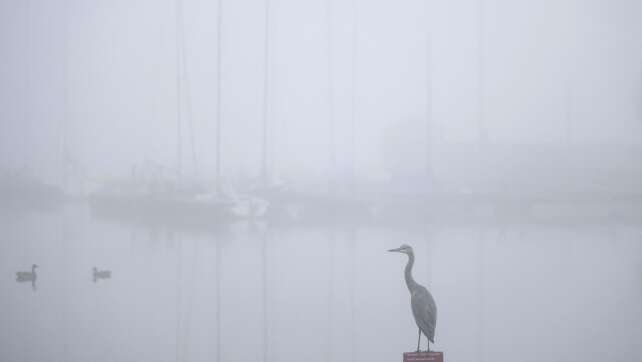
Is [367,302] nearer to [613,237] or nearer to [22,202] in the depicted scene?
[613,237]

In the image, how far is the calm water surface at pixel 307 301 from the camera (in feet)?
19.4

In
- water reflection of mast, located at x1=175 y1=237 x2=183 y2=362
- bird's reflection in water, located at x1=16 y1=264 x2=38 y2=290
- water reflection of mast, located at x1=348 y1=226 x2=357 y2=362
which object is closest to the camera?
water reflection of mast, located at x1=348 y1=226 x2=357 y2=362

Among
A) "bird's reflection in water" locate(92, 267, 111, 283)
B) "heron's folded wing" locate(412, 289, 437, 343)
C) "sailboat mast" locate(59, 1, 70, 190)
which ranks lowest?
"bird's reflection in water" locate(92, 267, 111, 283)

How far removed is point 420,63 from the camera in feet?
176

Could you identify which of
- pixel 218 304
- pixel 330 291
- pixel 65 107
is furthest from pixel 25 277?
pixel 65 107

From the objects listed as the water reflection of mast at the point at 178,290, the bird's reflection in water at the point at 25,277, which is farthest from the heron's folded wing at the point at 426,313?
the bird's reflection in water at the point at 25,277

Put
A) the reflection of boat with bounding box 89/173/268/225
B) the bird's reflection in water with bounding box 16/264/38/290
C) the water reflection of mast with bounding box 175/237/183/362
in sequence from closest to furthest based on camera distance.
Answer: the water reflection of mast with bounding box 175/237/183/362 → the bird's reflection in water with bounding box 16/264/38/290 → the reflection of boat with bounding box 89/173/268/225

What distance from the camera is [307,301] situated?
27.1ft

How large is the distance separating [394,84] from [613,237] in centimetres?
3457

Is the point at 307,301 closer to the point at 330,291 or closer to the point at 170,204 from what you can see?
the point at 330,291

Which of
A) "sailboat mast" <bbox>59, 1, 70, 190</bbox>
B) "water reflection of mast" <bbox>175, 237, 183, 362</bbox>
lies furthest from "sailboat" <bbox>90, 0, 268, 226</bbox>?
"water reflection of mast" <bbox>175, 237, 183, 362</bbox>

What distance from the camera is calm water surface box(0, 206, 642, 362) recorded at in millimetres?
5902

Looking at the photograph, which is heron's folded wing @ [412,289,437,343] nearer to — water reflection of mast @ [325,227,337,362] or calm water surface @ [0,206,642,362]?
calm water surface @ [0,206,642,362]

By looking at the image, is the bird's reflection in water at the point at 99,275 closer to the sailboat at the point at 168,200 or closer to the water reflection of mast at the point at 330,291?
the water reflection of mast at the point at 330,291
